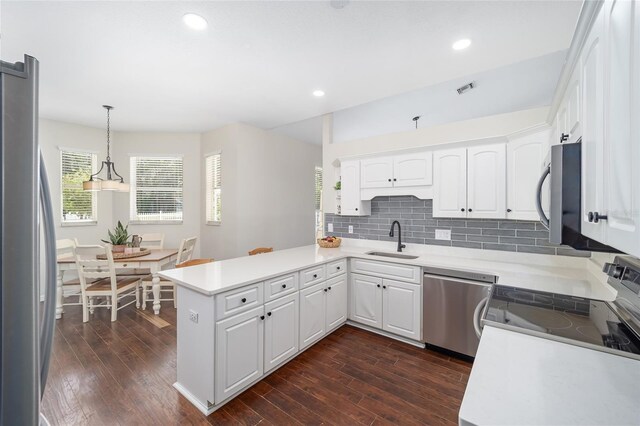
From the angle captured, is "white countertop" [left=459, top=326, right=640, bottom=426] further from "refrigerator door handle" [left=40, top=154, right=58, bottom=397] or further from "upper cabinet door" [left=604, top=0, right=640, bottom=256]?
"refrigerator door handle" [left=40, top=154, right=58, bottom=397]

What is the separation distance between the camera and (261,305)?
219 centimetres

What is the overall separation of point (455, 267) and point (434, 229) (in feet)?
2.55

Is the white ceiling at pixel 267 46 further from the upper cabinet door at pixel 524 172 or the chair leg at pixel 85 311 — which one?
the chair leg at pixel 85 311

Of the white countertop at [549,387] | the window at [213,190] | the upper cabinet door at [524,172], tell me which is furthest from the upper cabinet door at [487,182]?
the window at [213,190]

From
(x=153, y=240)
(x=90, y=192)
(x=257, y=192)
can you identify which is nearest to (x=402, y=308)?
(x=257, y=192)

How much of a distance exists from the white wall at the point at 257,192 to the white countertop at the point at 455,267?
1601mm

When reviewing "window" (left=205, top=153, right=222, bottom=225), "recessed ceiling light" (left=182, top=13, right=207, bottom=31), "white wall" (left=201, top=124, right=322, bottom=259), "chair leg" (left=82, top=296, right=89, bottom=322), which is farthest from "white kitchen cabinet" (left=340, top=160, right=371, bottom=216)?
"chair leg" (left=82, top=296, right=89, bottom=322)

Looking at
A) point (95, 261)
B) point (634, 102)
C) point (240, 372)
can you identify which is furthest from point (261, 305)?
point (95, 261)

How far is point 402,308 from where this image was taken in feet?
9.46

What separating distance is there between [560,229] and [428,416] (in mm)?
1572

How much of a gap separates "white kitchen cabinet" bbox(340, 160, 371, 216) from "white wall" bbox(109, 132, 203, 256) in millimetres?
2941

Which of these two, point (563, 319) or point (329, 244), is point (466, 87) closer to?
point (329, 244)

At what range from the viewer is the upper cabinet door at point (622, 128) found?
63cm

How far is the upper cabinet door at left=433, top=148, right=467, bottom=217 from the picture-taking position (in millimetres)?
2863
